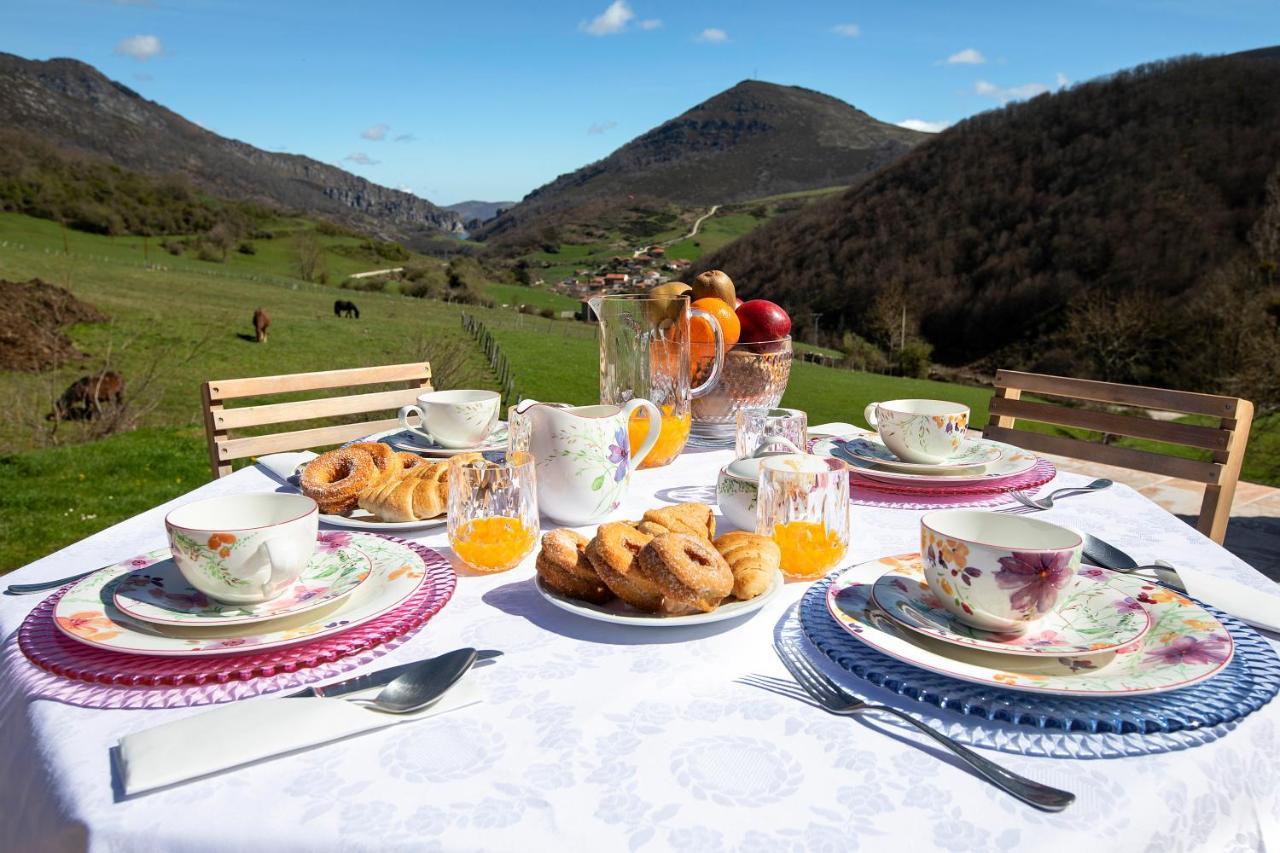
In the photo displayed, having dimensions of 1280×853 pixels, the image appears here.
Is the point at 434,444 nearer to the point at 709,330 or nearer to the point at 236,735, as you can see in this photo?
the point at 709,330

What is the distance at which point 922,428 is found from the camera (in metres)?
1.91

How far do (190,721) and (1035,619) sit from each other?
1.01 m

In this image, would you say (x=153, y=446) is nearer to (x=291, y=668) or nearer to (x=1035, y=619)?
(x=291, y=668)

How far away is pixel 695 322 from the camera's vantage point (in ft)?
7.29

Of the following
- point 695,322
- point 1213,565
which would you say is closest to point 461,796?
point 1213,565

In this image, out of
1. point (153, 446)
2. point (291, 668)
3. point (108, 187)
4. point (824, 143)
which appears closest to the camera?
point (291, 668)

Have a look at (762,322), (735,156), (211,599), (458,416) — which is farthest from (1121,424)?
(735,156)

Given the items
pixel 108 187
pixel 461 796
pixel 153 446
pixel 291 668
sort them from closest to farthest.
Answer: pixel 461 796
pixel 291 668
pixel 153 446
pixel 108 187

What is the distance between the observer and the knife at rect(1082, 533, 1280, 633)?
44.1 inches

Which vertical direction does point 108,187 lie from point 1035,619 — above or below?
above

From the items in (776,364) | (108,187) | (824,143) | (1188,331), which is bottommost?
(1188,331)

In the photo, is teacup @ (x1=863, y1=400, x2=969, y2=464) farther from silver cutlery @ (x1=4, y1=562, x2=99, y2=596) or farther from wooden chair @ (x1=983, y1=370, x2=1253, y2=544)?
silver cutlery @ (x1=4, y1=562, x2=99, y2=596)

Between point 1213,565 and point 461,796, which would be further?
point 1213,565

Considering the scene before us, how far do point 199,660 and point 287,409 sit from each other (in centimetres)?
201
